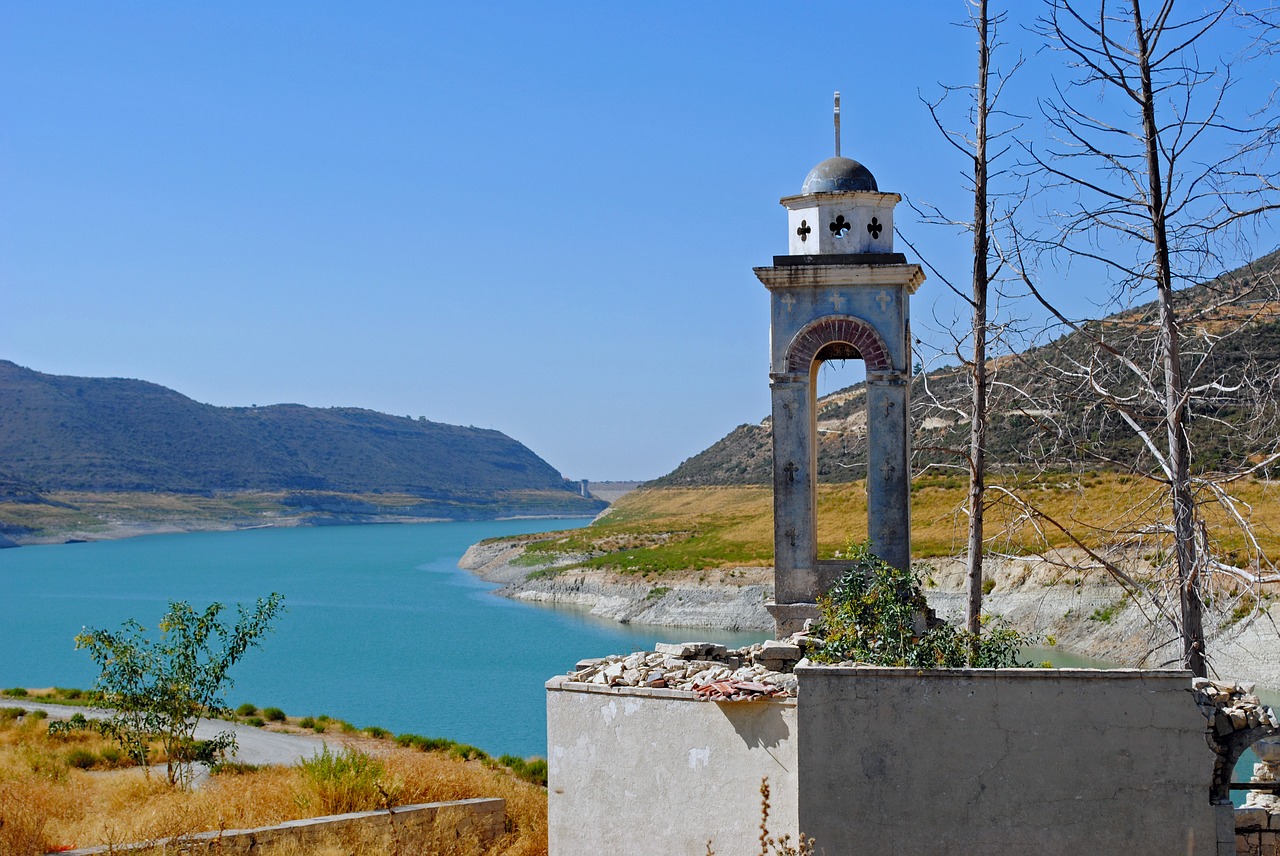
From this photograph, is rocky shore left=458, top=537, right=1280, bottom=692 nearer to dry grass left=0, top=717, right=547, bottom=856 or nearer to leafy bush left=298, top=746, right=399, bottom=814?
dry grass left=0, top=717, right=547, bottom=856

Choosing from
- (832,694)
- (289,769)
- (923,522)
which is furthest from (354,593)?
(832,694)

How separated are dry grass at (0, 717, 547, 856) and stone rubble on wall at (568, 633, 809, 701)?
3041mm

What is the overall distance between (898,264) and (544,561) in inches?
2596

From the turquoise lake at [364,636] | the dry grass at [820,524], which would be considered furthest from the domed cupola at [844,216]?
the turquoise lake at [364,636]

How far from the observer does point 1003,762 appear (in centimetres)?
854

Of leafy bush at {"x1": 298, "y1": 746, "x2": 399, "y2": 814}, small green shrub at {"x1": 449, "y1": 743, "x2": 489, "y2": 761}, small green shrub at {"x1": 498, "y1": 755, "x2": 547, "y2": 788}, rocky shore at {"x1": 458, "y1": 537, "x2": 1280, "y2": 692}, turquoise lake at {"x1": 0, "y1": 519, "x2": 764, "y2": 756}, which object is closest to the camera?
leafy bush at {"x1": 298, "y1": 746, "x2": 399, "y2": 814}

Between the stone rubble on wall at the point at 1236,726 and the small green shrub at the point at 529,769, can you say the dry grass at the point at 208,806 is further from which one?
the stone rubble on wall at the point at 1236,726

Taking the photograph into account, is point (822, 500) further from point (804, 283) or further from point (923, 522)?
point (804, 283)

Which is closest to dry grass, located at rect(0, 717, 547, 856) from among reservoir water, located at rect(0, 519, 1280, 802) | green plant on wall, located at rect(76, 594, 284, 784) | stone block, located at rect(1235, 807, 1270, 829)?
green plant on wall, located at rect(76, 594, 284, 784)

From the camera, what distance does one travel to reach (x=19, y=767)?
764 inches

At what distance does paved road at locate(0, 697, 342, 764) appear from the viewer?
24188mm

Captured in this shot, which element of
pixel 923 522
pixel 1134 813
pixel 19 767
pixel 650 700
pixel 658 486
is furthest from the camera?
pixel 658 486

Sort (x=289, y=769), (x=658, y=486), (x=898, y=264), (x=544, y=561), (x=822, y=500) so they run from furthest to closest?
1. (x=658, y=486)
2. (x=544, y=561)
3. (x=822, y=500)
4. (x=289, y=769)
5. (x=898, y=264)

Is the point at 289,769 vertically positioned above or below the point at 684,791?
below
